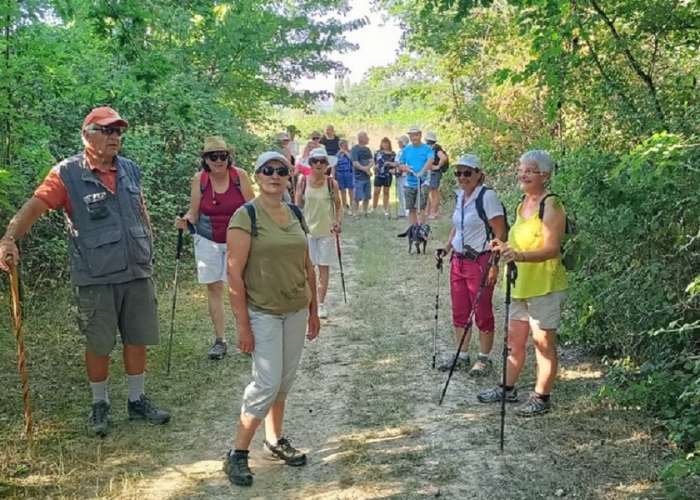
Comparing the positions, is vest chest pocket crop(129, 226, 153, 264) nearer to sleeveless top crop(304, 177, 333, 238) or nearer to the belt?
the belt

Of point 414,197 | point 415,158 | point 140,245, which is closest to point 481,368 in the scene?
point 140,245

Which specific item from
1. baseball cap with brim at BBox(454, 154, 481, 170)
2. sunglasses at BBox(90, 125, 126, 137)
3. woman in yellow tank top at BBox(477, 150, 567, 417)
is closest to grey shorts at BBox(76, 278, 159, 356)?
sunglasses at BBox(90, 125, 126, 137)

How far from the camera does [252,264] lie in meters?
3.96

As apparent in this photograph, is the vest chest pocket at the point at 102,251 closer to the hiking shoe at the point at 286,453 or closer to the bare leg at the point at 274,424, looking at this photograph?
the bare leg at the point at 274,424

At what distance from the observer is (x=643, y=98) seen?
5457 millimetres

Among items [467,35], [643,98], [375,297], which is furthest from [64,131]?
[467,35]

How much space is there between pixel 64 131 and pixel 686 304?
6826mm

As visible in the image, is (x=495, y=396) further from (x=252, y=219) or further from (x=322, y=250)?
(x=322, y=250)

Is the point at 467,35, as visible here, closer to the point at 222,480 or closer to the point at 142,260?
the point at 142,260

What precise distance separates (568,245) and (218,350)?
10.7 feet

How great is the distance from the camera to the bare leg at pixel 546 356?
4.84m

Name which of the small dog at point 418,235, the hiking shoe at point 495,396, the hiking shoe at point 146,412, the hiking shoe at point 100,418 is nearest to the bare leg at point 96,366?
the hiking shoe at point 100,418

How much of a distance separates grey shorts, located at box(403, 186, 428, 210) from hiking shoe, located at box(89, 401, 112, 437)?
8.65 m

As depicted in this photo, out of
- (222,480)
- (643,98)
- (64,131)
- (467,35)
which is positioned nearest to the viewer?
(222,480)
